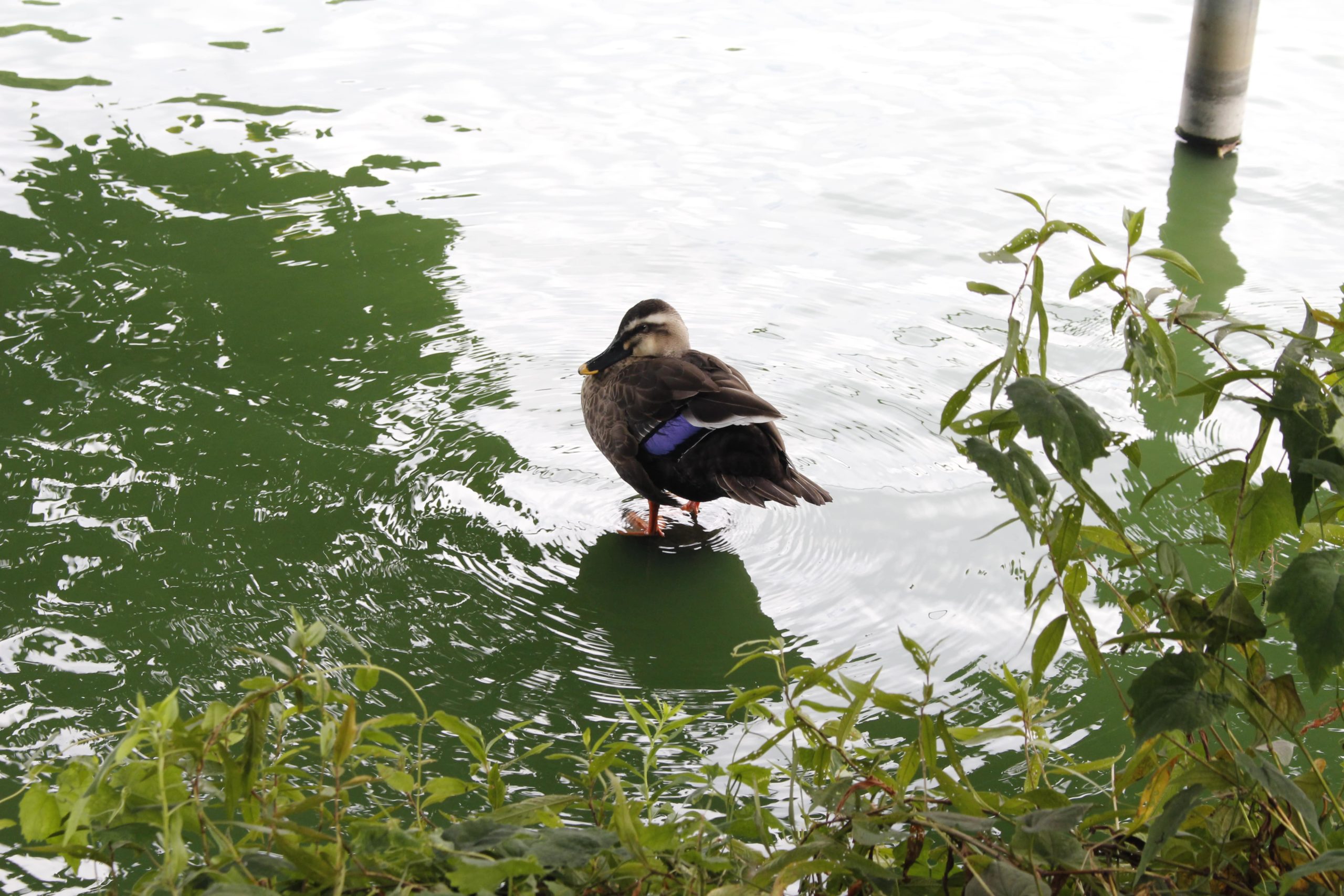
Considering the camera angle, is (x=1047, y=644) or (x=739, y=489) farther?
(x=739, y=489)

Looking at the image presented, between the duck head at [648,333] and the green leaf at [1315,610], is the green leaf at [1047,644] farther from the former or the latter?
the duck head at [648,333]

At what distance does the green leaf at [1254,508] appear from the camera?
1.75m

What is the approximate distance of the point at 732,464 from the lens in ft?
12.2

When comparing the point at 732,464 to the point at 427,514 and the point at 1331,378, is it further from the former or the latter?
the point at 1331,378

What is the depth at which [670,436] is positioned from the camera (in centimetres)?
385

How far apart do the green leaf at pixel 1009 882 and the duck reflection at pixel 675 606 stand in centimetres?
166

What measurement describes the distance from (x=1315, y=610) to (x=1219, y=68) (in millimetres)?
5557

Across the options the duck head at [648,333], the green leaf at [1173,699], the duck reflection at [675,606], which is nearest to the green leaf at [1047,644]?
the green leaf at [1173,699]

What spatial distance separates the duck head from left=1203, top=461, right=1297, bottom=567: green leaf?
2.73 meters

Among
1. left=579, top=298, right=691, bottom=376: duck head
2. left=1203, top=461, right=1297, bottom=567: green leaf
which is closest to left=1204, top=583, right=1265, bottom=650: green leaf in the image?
left=1203, top=461, right=1297, bottom=567: green leaf

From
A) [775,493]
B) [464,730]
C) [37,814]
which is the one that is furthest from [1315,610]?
[775,493]

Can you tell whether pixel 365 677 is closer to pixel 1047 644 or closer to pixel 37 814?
pixel 37 814

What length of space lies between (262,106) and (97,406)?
10.1 ft

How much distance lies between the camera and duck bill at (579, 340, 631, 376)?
4383 mm
